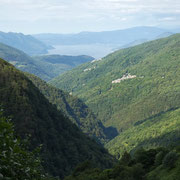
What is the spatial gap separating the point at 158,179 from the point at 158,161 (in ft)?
30.6

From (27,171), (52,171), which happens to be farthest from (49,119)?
(27,171)

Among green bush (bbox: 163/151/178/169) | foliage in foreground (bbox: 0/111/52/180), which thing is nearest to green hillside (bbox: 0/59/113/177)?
green bush (bbox: 163/151/178/169)

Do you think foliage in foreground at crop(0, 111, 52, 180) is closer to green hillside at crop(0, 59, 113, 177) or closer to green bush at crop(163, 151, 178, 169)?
green bush at crop(163, 151, 178, 169)

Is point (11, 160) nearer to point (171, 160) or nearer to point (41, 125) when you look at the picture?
point (171, 160)

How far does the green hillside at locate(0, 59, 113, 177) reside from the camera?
82438 millimetres

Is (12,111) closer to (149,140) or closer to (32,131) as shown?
(32,131)

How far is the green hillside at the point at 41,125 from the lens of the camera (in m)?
82.4

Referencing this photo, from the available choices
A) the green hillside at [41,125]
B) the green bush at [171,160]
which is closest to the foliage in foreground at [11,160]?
the green bush at [171,160]

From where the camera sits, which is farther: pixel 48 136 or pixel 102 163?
pixel 102 163

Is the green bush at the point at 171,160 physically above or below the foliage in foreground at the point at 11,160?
below

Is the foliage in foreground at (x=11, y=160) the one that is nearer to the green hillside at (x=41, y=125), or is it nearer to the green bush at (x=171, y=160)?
the green bush at (x=171, y=160)

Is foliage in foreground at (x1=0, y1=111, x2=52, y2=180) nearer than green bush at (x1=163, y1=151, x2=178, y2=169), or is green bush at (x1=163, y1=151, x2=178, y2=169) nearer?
foliage in foreground at (x1=0, y1=111, x2=52, y2=180)

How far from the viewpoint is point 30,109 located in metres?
90.4

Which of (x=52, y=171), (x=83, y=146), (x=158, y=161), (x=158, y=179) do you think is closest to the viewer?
(x=158, y=179)
